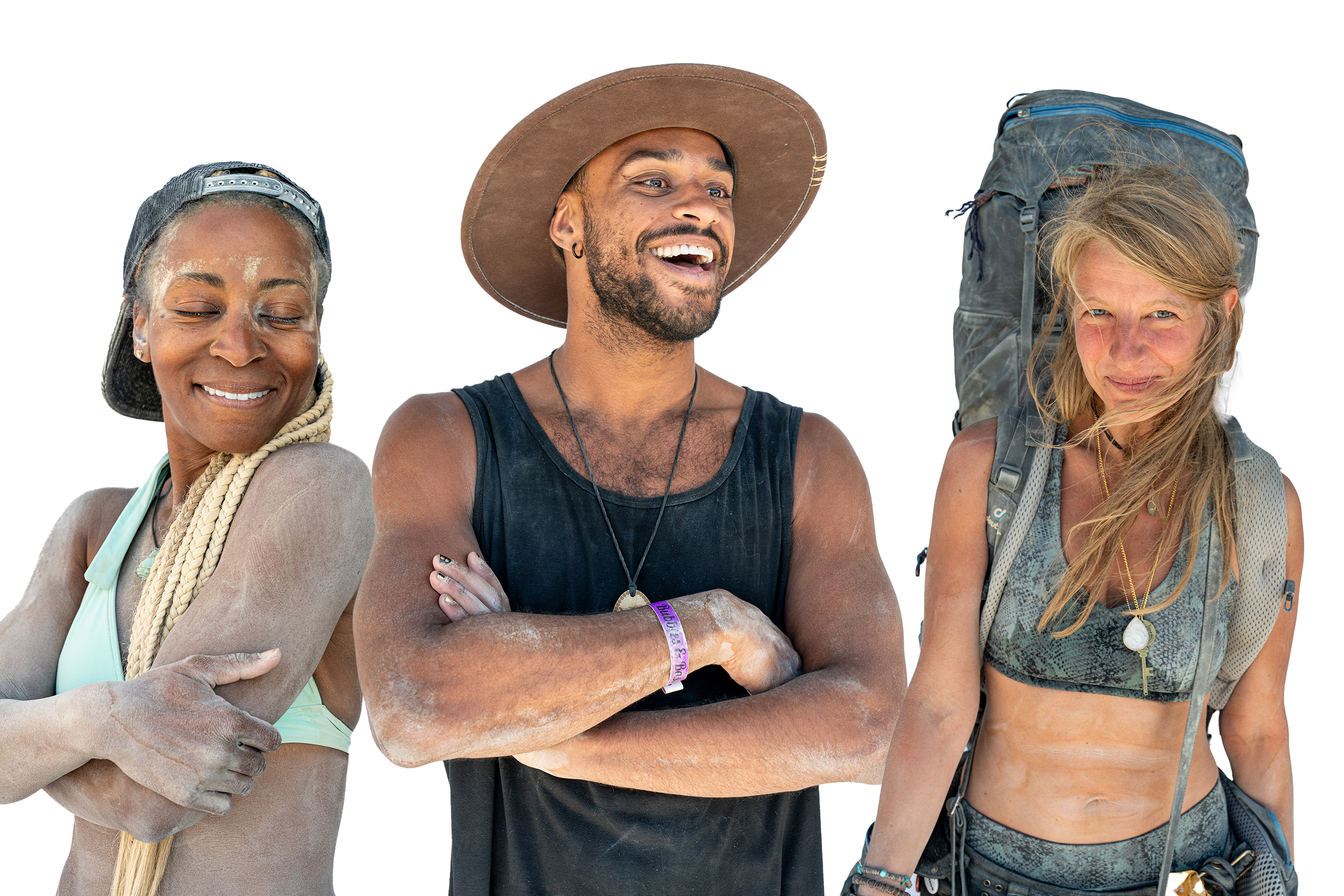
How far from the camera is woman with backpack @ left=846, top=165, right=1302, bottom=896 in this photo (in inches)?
108

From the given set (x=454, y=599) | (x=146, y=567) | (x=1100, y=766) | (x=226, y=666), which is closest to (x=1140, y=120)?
(x=1100, y=766)

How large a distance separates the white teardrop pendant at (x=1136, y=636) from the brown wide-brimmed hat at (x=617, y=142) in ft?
5.32

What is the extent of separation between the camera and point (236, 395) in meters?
3.55

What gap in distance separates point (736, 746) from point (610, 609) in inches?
21.2

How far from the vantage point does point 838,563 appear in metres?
3.10

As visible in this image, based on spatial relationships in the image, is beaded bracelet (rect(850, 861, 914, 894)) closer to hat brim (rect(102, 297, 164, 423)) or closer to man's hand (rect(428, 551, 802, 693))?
man's hand (rect(428, 551, 802, 693))

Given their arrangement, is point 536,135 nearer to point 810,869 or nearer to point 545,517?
point 545,517

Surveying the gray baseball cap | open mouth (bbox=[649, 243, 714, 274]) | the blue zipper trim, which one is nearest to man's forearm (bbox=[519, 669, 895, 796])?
open mouth (bbox=[649, 243, 714, 274])

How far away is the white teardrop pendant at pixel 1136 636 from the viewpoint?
2.72 metres

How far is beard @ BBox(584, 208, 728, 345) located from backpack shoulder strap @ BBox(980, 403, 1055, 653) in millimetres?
804

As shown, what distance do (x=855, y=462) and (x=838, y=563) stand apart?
12.8 inches

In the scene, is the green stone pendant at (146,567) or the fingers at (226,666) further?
the green stone pendant at (146,567)

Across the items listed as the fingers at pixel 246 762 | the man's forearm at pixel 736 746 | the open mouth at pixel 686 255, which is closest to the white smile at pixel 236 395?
the fingers at pixel 246 762

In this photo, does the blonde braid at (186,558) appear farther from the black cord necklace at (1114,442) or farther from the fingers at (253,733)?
the black cord necklace at (1114,442)
